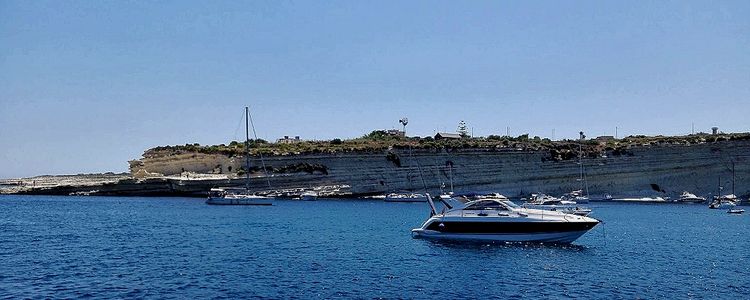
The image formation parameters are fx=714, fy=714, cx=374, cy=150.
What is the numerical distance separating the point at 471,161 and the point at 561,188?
1269cm

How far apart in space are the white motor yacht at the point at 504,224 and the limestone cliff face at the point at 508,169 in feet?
189

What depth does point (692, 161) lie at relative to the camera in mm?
94125

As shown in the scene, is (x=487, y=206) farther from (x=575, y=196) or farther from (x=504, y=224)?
(x=575, y=196)

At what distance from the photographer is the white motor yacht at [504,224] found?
34.9 metres

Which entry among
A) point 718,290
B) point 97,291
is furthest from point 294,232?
point 718,290

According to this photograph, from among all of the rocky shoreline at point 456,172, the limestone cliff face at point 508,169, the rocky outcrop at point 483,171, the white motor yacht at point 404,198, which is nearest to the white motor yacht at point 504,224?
the white motor yacht at point 404,198

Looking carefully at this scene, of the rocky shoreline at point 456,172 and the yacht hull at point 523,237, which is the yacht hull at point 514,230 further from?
the rocky shoreline at point 456,172

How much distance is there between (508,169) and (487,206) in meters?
61.8

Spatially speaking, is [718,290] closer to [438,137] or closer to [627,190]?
[627,190]

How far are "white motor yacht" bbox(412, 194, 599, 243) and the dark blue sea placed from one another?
664 millimetres

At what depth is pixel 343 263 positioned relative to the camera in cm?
2833

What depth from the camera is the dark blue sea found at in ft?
73.7

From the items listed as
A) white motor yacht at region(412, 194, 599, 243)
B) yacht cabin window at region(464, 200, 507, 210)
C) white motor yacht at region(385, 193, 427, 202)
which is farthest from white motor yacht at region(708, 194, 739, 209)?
yacht cabin window at region(464, 200, 507, 210)

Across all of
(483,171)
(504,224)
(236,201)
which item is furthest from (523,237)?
(483,171)
